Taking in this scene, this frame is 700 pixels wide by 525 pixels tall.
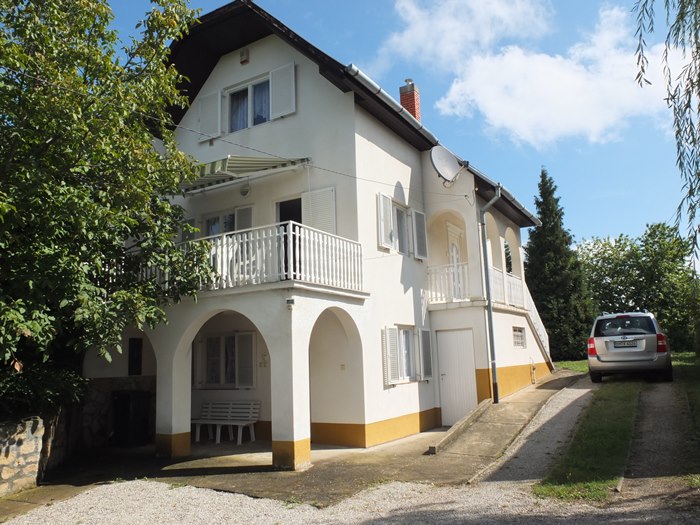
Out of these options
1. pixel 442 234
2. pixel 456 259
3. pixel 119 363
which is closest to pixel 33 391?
pixel 119 363

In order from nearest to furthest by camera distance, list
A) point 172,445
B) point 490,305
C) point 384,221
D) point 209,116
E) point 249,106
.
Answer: point 172,445, point 384,221, point 490,305, point 249,106, point 209,116

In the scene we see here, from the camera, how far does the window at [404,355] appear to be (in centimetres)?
1278

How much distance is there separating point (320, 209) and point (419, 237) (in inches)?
129

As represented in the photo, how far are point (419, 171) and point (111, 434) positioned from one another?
10298mm

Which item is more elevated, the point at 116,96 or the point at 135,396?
the point at 116,96

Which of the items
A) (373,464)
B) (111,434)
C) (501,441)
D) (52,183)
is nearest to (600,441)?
(501,441)

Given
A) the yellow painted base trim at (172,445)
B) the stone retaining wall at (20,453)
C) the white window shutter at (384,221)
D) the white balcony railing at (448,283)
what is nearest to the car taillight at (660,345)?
the white balcony railing at (448,283)

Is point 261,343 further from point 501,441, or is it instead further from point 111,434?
point 501,441

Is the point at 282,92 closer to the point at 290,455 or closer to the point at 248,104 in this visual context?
the point at 248,104

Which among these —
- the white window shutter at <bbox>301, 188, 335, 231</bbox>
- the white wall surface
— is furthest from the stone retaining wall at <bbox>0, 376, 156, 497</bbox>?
the white window shutter at <bbox>301, 188, 335, 231</bbox>

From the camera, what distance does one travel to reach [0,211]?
7.36 meters

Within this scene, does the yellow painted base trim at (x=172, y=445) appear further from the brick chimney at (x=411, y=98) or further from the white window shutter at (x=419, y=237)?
the brick chimney at (x=411, y=98)

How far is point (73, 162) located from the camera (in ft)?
28.9

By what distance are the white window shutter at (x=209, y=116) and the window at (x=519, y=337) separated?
34.2 ft
